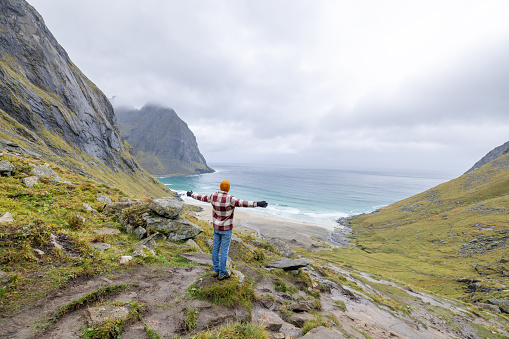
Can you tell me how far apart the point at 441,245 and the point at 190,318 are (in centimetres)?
7339

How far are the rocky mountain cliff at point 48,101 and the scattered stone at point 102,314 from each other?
2318 inches

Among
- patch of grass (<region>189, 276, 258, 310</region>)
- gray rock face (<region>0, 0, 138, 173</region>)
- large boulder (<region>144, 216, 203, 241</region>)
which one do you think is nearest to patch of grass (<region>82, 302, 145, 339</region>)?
patch of grass (<region>189, 276, 258, 310</region>)

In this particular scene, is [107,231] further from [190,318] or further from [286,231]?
[286,231]

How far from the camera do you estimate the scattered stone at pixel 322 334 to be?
6838 mm

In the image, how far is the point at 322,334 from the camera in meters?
6.97

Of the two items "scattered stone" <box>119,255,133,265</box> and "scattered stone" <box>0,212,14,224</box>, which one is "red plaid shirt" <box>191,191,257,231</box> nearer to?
"scattered stone" <box>119,255,133,265</box>

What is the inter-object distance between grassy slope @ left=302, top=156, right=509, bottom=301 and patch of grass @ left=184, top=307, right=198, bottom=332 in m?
39.5

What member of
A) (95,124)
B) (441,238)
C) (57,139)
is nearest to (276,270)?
(441,238)

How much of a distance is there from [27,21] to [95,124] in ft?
152

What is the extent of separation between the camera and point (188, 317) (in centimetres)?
609

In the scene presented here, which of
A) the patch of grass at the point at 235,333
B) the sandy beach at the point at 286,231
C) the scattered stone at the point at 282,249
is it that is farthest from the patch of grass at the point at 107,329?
the sandy beach at the point at 286,231

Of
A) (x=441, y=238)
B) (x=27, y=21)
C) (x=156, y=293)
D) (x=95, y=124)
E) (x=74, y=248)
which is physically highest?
(x=27, y=21)

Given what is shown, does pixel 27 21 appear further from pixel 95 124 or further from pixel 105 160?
pixel 105 160

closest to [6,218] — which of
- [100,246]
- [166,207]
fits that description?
[100,246]
